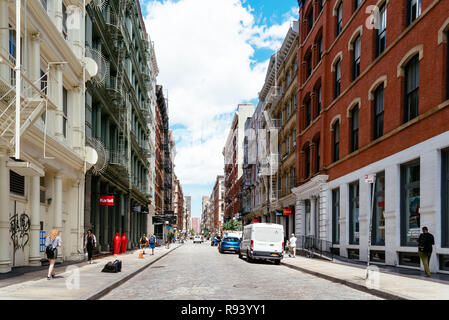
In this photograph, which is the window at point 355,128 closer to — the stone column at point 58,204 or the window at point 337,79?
the window at point 337,79

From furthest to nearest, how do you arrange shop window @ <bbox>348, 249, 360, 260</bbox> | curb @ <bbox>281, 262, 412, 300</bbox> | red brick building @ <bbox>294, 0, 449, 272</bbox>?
shop window @ <bbox>348, 249, 360, 260</bbox> → red brick building @ <bbox>294, 0, 449, 272</bbox> → curb @ <bbox>281, 262, 412, 300</bbox>

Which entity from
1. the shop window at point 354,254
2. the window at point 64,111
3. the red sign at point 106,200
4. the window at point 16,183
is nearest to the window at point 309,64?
the shop window at point 354,254

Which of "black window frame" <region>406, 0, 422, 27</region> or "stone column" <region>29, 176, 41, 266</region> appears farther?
"black window frame" <region>406, 0, 422, 27</region>

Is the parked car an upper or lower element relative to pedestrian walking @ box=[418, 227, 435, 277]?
lower

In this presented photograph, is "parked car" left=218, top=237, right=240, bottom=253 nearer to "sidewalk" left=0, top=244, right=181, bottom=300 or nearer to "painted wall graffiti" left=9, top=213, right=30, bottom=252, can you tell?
"painted wall graffiti" left=9, top=213, right=30, bottom=252

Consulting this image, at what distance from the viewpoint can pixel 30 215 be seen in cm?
1742

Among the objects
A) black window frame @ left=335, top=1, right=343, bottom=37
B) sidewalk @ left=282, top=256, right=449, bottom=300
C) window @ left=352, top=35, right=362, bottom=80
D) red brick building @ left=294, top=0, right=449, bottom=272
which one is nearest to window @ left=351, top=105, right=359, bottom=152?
red brick building @ left=294, top=0, right=449, bottom=272

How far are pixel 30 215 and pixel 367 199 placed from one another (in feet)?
50.6

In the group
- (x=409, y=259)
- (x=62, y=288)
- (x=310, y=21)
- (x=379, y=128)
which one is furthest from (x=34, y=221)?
(x=310, y=21)

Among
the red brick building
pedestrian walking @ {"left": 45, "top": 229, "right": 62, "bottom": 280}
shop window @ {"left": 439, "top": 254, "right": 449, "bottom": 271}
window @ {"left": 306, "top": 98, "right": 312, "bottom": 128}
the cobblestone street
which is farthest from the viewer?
window @ {"left": 306, "top": 98, "right": 312, "bottom": 128}

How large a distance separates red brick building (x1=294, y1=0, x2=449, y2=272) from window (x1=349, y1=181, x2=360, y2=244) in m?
0.06

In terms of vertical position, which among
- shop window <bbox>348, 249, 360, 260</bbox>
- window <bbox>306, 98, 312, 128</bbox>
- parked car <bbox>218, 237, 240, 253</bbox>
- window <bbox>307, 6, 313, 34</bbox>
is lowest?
parked car <bbox>218, 237, 240, 253</bbox>

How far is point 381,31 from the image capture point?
22.5m

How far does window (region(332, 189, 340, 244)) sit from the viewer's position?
1121 inches
